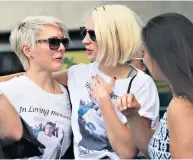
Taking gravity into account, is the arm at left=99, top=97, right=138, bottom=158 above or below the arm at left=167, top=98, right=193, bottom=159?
below

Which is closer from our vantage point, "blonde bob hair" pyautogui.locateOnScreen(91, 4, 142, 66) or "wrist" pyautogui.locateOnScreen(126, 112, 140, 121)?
"wrist" pyautogui.locateOnScreen(126, 112, 140, 121)

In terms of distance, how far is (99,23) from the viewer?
120 inches

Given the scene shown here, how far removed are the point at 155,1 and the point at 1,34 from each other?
1564mm

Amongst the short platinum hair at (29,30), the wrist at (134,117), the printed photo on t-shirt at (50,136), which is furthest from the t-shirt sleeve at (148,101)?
the short platinum hair at (29,30)

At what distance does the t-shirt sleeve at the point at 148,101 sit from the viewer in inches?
117

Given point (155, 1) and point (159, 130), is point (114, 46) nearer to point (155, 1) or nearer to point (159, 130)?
point (159, 130)

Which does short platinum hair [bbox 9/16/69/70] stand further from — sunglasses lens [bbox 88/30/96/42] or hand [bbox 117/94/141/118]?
hand [bbox 117/94/141/118]

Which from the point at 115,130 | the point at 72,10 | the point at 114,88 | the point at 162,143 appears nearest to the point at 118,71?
the point at 114,88

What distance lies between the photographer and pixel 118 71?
10.3ft

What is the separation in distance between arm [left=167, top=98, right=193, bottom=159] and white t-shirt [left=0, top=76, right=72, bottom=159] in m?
0.95

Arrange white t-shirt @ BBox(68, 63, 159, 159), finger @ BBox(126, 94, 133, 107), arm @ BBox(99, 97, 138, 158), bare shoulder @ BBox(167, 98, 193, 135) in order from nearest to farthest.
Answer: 1. bare shoulder @ BBox(167, 98, 193, 135)
2. finger @ BBox(126, 94, 133, 107)
3. arm @ BBox(99, 97, 138, 158)
4. white t-shirt @ BBox(68, 63, 159, 159)

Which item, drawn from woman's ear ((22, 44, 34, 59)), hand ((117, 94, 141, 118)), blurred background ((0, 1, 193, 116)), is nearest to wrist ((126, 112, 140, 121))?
hand ((117, 94, 141, 118))

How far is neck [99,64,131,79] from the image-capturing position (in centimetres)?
311

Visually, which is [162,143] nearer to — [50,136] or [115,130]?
[115,130]
